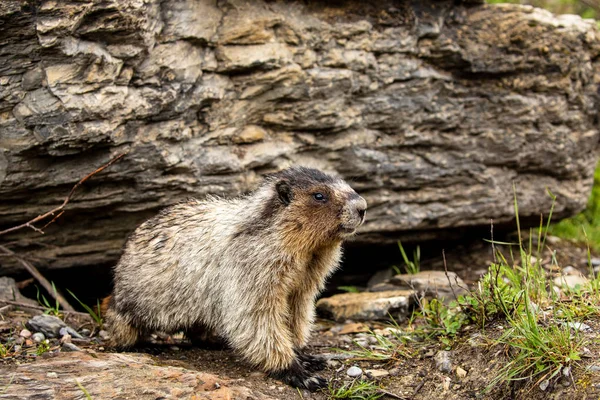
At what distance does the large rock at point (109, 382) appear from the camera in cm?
396

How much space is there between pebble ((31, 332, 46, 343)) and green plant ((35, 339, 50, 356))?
0.04 m

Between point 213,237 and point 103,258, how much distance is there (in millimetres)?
1734

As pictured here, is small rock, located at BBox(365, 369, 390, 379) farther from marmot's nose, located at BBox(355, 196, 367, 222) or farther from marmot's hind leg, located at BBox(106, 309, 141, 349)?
marmot's hind leg, located at BBox(106, 309, 141, 349)

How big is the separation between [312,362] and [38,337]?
2.11 m

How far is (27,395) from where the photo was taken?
12.8ft

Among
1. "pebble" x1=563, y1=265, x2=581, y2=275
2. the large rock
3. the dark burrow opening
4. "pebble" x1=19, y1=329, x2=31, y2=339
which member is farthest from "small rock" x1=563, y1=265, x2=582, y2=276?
"pebble" x1=19, y1=329, x2=31, y2=339

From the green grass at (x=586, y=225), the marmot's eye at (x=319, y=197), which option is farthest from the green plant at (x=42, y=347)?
the green grass at (x=586, y=225)

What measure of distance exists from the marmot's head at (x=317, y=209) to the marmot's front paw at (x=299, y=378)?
85 cm

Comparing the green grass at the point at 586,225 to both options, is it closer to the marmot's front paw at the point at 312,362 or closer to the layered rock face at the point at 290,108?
the layered rock face at the point at 290,108

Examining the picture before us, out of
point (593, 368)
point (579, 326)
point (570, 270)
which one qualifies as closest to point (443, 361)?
point (579, 326)

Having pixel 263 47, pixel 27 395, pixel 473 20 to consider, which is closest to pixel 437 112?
pixel 473 20

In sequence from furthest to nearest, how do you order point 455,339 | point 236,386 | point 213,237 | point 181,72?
point 181,72 < point 213,237 < point 455,339 < point 236,386

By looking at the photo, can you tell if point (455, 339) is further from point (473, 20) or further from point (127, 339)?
point (473, 20)

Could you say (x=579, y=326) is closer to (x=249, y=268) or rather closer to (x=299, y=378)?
(x=299, y=378)
